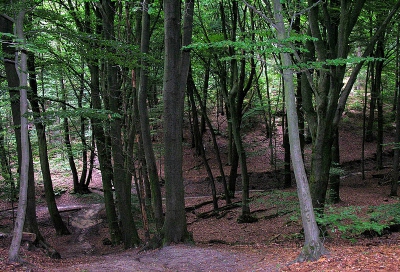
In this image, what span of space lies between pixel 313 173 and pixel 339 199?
588cm

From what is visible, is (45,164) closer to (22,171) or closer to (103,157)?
(103,157)

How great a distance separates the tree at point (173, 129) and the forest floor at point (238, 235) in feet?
1.67

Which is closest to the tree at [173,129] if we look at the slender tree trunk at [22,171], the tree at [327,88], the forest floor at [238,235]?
the forest floor at [238,235]

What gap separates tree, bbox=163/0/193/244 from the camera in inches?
300

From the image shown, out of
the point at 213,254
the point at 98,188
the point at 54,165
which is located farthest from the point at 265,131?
the point at 213,254

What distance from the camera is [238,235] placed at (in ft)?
36.0

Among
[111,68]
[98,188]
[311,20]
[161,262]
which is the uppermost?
[311,20]

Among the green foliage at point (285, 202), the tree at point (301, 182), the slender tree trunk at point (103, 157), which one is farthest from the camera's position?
the slender tree trunk at point (103, 157)

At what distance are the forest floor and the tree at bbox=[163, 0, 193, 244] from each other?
51cm

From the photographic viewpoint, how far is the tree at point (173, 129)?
25.0ft

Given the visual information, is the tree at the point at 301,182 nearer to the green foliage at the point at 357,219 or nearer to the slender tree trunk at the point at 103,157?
the green foliage at the point at 357,219

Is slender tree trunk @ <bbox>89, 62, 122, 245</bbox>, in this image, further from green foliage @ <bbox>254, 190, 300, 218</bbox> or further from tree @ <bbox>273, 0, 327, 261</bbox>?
tree @ <bbox>273, 0, 327, 261</bbox>

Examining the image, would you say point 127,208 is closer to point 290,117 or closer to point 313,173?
point 313,173

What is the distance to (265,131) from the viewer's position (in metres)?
27.1
